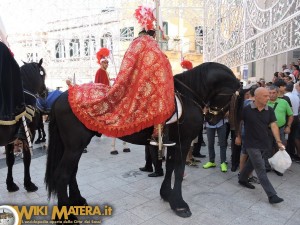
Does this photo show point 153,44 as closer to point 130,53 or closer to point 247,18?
point 130,53

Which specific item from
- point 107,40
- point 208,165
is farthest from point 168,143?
point 107,40

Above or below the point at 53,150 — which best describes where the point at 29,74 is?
above

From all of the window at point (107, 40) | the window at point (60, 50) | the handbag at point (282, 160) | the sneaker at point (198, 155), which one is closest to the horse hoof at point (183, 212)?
the handbag at point (282, 160)

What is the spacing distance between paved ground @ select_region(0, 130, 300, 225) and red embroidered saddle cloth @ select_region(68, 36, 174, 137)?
3.89 feet

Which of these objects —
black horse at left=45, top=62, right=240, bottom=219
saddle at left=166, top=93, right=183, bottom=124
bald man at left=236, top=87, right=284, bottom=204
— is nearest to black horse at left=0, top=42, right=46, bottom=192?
black horse at left=45, top=62, right=240, bottom=219

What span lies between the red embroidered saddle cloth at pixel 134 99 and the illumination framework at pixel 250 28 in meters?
3.31

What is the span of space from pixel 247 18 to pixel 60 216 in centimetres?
756

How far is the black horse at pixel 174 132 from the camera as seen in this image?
312 centimetres

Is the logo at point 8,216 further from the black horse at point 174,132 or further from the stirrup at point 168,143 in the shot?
the stirrup at point 168,143

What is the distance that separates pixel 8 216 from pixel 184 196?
229 cm

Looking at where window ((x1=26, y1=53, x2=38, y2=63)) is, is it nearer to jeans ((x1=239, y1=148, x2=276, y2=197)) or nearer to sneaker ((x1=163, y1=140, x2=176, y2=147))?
sneaker ((x1=163, y1=140, x2=176, y2=147))

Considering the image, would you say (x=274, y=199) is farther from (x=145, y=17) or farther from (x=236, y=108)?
(x=145, y=17)

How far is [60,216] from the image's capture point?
3045 mm

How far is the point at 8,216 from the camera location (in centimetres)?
290
